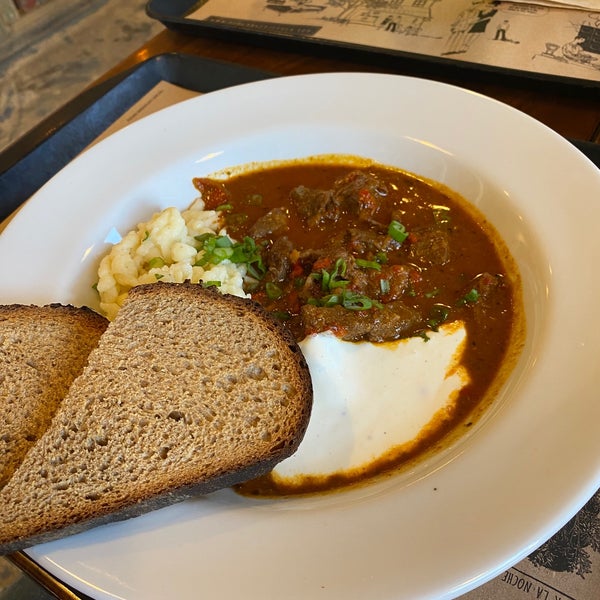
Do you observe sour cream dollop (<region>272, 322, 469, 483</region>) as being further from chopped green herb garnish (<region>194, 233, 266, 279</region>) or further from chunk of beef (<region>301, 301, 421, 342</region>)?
chopped green herb garnish (<region>194, 233, 266, 279</region>)

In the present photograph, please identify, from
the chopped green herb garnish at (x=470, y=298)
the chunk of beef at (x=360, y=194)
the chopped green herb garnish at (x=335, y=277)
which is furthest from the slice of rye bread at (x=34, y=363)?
the chopped green herb garnish at (x=470, y=298)

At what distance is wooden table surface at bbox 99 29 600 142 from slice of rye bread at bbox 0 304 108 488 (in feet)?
7.86

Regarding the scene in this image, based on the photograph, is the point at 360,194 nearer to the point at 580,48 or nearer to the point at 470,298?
the point at 470,298

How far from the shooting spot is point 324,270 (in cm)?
297

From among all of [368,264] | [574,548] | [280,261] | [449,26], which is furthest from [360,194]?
[574,548]

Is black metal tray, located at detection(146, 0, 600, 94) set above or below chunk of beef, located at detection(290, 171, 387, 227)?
above

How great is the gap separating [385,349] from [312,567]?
3.61 ft

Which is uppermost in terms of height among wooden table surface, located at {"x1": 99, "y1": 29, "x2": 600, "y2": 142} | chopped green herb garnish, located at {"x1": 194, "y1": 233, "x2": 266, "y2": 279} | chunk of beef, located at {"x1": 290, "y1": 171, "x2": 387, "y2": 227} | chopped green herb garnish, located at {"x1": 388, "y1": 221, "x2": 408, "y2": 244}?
wooden table surface, located at {"x1": 99, "y1": 29, "x2": 600, "y2": 142}

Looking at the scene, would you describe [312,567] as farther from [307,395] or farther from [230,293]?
[230,293]

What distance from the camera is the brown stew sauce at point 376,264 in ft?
8.54

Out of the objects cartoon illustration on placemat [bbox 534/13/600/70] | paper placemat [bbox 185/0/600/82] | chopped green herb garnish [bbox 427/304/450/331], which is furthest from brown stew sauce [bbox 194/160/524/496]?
cartoon illustration on placemat [bbox 534/13/600/70]

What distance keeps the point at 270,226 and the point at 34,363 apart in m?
1.41

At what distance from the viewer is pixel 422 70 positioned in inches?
151

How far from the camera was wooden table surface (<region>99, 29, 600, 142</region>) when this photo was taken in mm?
3408
